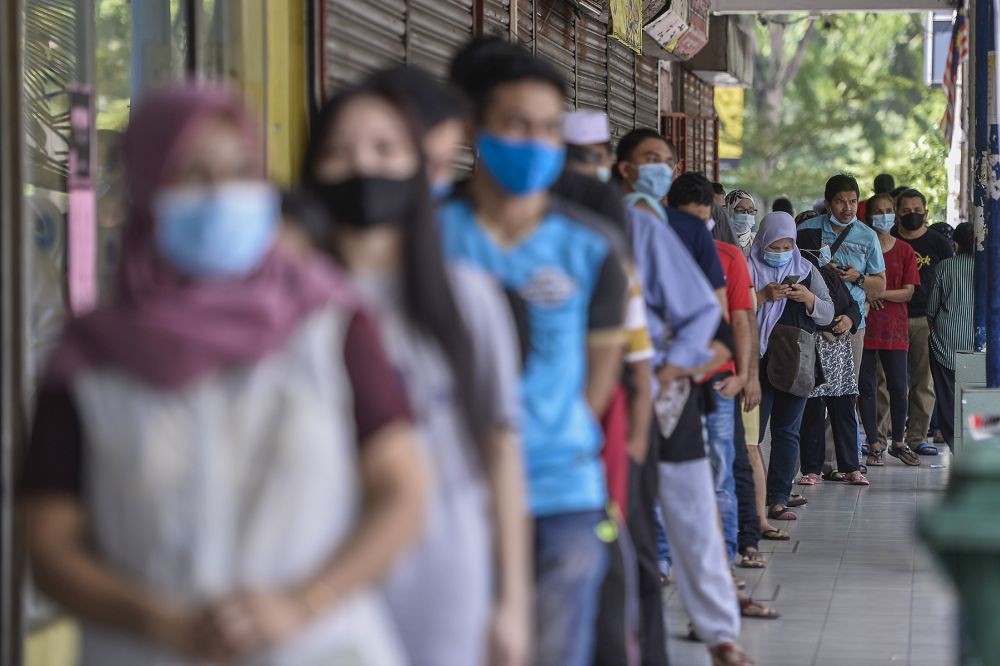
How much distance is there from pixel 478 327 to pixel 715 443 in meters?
4.45

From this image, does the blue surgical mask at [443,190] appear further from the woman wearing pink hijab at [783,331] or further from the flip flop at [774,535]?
the woman wearing pink hijab at [783,331]

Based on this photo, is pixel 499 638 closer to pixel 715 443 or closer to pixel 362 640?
pixel 362 640

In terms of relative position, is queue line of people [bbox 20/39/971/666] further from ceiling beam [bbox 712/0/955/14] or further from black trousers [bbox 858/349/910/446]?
ceiling beam [bbox 712/0/955/14]

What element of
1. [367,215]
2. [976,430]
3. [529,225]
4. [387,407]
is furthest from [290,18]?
[387,407]

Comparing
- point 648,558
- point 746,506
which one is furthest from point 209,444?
point 746,506

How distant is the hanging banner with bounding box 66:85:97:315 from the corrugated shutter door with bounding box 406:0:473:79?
7.26 ft

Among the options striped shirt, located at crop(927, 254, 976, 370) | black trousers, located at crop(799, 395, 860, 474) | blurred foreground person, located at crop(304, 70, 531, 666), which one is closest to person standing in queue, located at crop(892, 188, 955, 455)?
striped shirt, located at crop(927, 254, 976, 370)

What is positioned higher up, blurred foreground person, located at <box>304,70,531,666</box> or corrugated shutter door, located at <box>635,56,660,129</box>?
corrugated shutter door, located at <box>635,56,660,129</box>

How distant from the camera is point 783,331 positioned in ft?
33.0

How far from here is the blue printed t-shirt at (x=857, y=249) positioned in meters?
11.7

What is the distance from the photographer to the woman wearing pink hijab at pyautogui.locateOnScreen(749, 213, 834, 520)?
32.3ft

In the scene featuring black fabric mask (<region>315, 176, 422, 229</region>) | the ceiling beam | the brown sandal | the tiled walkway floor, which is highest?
the ceiling beam

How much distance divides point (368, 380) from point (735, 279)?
5.39 meters

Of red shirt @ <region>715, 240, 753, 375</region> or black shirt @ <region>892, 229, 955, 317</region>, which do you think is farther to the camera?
black shirt @ <region>892, 229, 955, 317</region>
